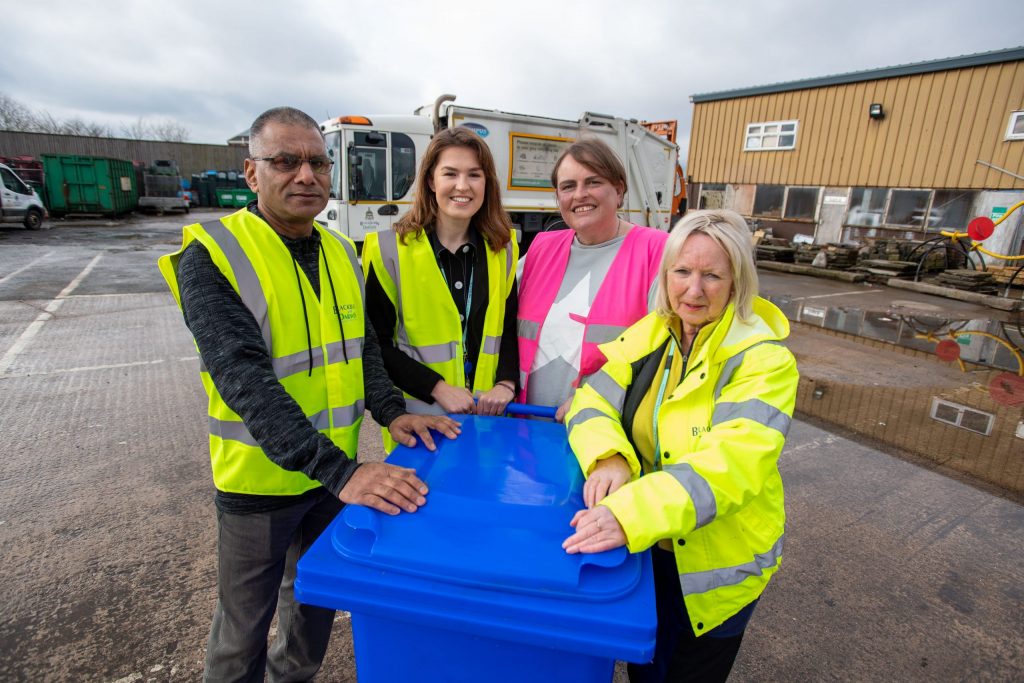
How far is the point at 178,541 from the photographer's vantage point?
2643mm

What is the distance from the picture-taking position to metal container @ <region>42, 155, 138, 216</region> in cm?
1848

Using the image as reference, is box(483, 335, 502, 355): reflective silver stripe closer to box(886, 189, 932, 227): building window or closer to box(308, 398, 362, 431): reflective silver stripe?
box(308, 398, 362, 431): reflective silver stripe

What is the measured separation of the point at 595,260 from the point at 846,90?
15989 millimetres

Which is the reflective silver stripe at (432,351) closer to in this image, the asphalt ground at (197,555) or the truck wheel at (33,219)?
the asphalt ground at (197,555)

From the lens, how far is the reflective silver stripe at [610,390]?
57.2 inches

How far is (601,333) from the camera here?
6.03ft

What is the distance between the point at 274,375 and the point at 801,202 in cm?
1694

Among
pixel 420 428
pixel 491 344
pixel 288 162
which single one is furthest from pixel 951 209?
pixel 288 162

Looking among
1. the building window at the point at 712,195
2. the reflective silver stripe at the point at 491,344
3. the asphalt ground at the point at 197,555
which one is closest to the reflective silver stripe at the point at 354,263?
the reflective silver stripe at the point at 491,344

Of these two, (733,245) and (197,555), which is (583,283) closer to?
(733,245)

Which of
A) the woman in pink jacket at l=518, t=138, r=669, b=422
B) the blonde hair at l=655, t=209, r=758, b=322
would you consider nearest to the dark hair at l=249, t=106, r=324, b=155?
the woman in pink jacket at l=518, t=138, r=669, b=422

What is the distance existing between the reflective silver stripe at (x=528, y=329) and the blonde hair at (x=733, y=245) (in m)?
0.67

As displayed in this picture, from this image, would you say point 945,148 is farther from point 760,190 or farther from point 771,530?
point 771,530

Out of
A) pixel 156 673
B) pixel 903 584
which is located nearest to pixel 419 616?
pixel 156 673
